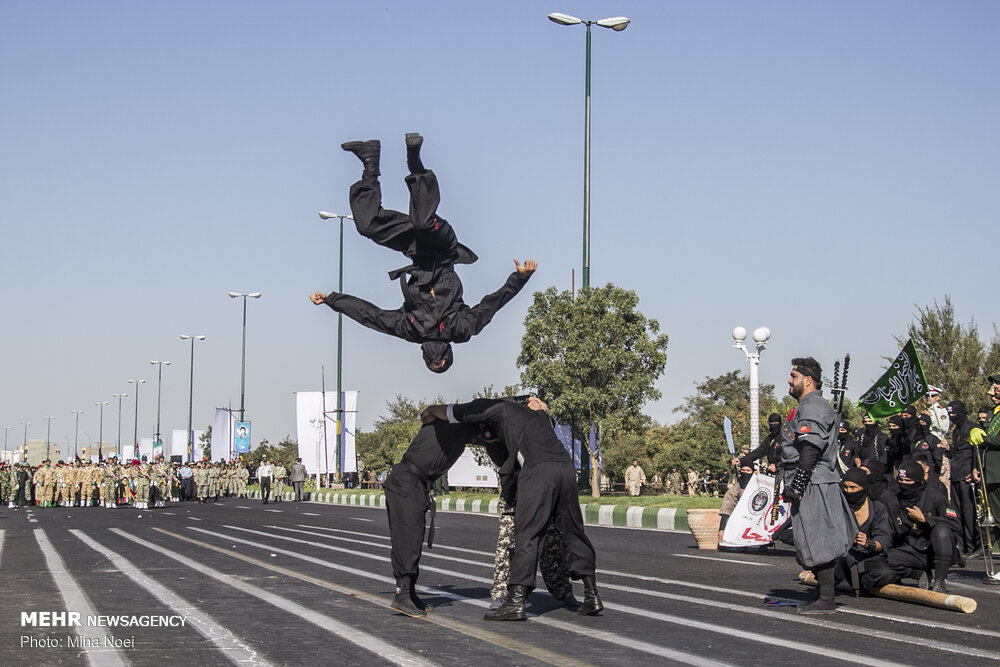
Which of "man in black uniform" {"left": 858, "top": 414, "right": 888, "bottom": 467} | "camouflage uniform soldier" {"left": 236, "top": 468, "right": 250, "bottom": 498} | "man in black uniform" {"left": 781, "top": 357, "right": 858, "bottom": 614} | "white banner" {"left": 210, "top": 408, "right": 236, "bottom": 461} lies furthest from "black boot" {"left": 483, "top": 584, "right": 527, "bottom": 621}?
"white banner" {"left": 210, "top": 408, "right": 236, "bottom": 461}

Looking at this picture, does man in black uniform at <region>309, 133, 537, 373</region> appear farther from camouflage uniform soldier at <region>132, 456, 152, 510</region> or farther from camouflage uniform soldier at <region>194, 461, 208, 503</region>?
camouflage uniform soldier at <region>194, 461, 208, 503</region>

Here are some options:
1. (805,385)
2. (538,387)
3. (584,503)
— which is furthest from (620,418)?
(805,385)

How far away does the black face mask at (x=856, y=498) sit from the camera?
34.8 ft

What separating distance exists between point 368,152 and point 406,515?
2.66 meters

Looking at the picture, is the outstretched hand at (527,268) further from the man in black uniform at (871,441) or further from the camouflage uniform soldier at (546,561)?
the man in black uniform at (871,441)

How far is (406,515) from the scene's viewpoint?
856 centimetres

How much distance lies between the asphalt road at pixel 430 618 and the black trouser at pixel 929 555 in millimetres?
420

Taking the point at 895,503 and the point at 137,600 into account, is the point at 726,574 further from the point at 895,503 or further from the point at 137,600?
the point at 137,600

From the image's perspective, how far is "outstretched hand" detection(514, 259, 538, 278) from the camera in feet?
28.3

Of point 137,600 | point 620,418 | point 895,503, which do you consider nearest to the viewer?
point 137,600

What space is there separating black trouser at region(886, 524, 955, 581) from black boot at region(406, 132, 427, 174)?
5481 millimetres

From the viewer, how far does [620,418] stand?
34.2 meters

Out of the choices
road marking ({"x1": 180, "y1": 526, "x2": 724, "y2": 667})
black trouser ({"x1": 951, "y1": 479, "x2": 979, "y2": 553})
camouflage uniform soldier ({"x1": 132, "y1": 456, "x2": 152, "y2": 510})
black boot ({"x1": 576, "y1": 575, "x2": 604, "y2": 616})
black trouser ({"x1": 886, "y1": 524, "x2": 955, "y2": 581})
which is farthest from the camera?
camouflage uniform soldier ({"x1": 132, "y1": 456, "x2": 152, "y2": 510})

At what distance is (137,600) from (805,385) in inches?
216
